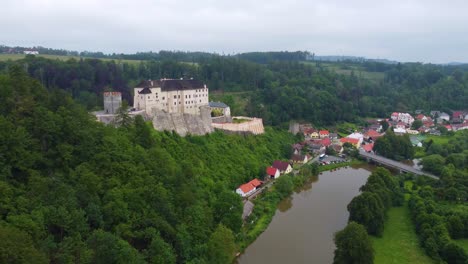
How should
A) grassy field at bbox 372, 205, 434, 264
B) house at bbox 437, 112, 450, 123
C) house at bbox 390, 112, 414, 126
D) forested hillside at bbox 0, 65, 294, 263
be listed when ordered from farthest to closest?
house at bbox 437, 112, 450, 123
house at bbox 390, 112, 414, 126
grassy field at bbox 372, 205, 434, 264
forested hillside at bbox 0, 65, 294, 263

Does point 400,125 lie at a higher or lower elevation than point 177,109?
lower

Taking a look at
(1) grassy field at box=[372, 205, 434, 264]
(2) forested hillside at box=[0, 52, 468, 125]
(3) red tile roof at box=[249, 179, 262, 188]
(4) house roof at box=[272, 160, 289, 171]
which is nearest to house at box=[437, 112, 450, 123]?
(2) forested hillside at box=[0, 52, 468, 125]

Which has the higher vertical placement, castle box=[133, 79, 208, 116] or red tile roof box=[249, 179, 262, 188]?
castle box=[133, 79, 208, 116]

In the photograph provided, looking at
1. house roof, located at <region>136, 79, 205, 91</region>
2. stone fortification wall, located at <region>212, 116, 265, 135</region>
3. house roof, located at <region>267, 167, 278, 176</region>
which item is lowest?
house roof, located at <region>267, 167, 278, 176</region>

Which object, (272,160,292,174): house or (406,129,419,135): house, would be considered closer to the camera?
(272,160,292,174): house

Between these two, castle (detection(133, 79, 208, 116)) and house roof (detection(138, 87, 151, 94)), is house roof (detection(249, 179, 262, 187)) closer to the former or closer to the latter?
castle (detection(133, 79, 208, 116))

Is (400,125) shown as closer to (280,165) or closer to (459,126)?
(459,126)

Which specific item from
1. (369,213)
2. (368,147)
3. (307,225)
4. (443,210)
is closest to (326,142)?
(368,147)

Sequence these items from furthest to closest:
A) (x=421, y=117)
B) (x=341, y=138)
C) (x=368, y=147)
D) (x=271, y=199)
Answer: (x=421, y=117)
(x=341, y=138)
(x=368, y=147)
(x=271, y=199)
